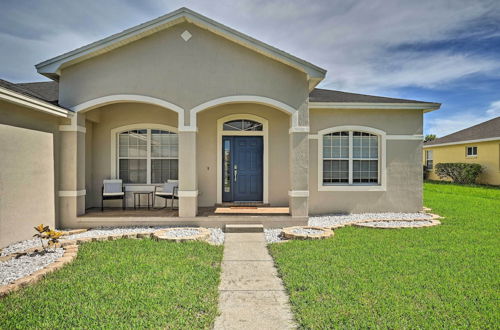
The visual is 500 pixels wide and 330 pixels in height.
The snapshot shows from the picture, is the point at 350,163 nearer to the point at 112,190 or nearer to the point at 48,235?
the point at 112,190

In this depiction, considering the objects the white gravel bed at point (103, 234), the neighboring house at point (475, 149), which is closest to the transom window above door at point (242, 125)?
the white gravel bed at point (103, 234)

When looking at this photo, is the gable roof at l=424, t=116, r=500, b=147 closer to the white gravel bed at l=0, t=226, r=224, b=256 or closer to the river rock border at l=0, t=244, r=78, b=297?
the white gravel bed at l=0, t=226, r=224, b=256

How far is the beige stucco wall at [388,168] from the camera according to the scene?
9789mm

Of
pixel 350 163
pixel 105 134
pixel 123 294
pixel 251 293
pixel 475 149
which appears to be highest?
pixel 475 149

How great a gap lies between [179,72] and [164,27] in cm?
123

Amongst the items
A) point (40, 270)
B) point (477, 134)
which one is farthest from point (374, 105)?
point (477, 134)

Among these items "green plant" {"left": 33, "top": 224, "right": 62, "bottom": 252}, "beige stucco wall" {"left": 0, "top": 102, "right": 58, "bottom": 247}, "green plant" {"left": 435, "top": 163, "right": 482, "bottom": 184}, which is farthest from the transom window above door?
"green plant" {"left": 435, "top": 163, "right": 482, "bottom": 184}

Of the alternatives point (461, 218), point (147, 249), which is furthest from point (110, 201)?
point (461, 218)

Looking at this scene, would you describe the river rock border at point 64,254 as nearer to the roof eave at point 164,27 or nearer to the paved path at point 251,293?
the paved path at point 251,293

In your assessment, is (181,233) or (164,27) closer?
(181,233)

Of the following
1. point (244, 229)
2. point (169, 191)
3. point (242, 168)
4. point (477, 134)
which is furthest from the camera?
point (477, 134)

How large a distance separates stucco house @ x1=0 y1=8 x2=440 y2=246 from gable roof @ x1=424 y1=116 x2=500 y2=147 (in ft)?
44.3

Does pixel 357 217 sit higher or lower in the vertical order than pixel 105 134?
lower

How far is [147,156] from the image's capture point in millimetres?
9781
